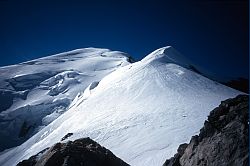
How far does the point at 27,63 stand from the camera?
92.9 meters

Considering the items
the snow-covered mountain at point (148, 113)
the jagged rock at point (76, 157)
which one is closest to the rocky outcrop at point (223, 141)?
the jagged rock at point (76, 157)

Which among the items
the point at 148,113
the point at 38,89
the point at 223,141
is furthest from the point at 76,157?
the point at 38,89

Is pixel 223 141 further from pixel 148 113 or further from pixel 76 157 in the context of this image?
pixel 148 113

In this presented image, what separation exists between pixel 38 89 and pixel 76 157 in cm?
6198

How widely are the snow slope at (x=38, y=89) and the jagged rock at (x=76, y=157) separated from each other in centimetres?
4174

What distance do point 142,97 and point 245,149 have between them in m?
22.9

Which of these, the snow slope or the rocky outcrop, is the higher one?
the rocky outcrop

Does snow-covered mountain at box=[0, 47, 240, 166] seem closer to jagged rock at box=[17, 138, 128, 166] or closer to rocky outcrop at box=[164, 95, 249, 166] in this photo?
jagged rock at box=[17, 138, 128, 166]

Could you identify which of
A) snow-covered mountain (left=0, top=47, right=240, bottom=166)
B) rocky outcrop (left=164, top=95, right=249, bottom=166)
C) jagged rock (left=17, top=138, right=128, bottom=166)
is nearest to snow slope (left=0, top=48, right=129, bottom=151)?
snow-covered mountain (left=0, top=47, right=240, bottom=166)

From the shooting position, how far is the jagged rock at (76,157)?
13016 mm

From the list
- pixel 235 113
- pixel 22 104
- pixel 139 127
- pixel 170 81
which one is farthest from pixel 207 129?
pixel 22 104

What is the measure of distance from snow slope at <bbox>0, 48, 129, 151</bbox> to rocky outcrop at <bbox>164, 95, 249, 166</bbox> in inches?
1795

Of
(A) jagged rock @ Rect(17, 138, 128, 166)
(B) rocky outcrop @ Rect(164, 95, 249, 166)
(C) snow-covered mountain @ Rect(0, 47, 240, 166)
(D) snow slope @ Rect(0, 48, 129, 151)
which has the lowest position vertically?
(D) snow slope @ Rect(0, 48, 129, 151)

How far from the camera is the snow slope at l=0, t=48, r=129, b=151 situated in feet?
187
